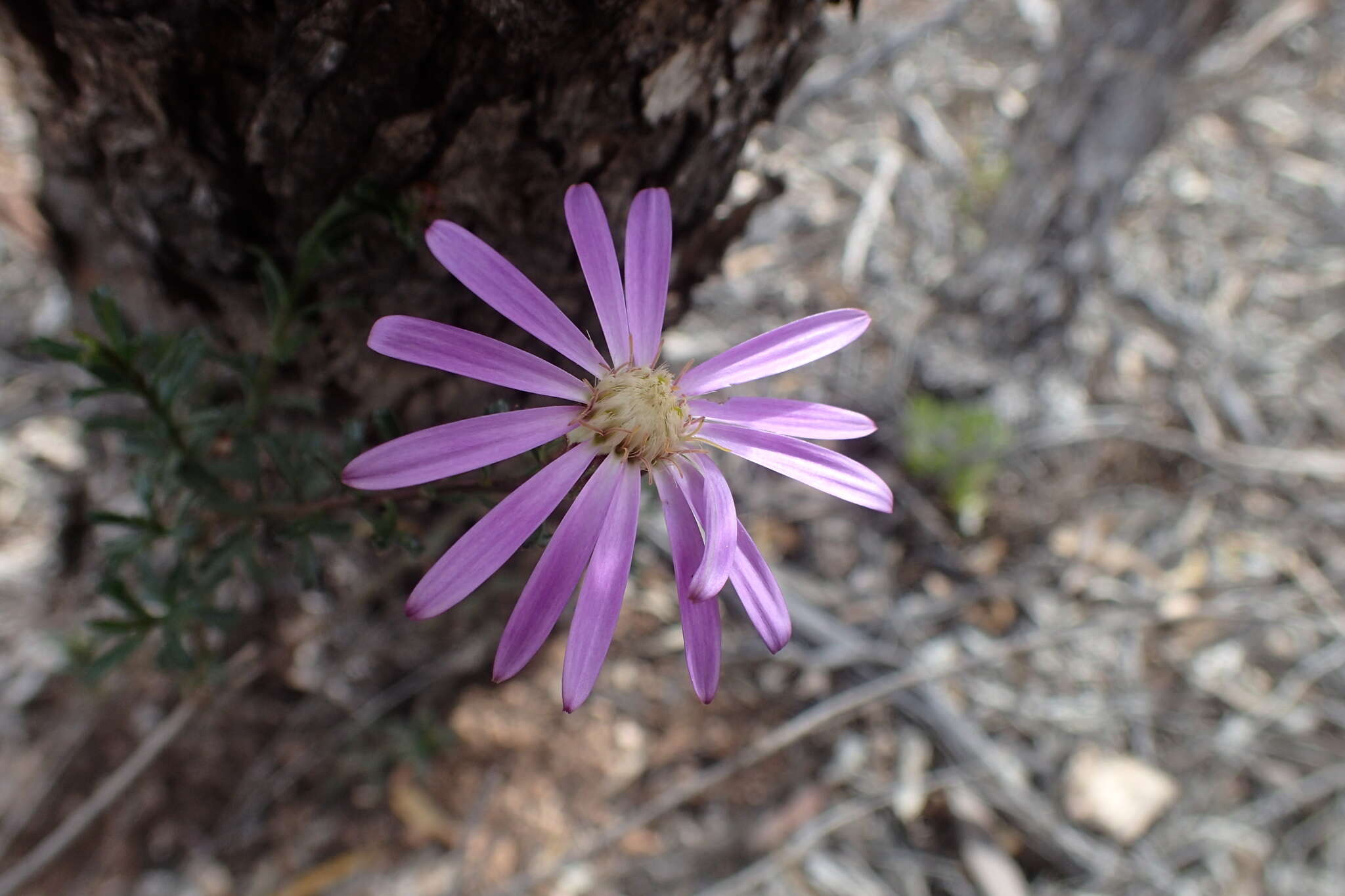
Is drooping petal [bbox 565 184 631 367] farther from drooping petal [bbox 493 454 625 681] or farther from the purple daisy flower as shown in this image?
drooping petal [bbox 493 454 625 681]

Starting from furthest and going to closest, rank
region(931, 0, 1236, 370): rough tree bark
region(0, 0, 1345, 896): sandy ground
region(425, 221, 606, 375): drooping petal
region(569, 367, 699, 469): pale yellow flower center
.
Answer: region(931, 0, 1236, 370): rough tree bark
region(0, 0, 1345, 896): sandy ground
region(569, 367, 699, 469): pale yellow flower center
region(425, 221, 606, 375): drooping petal

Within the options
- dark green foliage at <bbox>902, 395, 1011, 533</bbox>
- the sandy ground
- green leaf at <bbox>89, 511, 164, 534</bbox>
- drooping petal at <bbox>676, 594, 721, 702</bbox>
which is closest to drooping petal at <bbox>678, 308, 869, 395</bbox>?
drooping petal at <bbox>676, 594, 721, 702</bbox>

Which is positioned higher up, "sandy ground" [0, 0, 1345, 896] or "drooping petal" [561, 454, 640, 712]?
"drooping petal" [561, 454, 640, 712]

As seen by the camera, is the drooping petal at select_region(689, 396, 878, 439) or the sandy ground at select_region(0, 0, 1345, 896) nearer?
the drooping petal at select_region(689, 396, 878, 439)

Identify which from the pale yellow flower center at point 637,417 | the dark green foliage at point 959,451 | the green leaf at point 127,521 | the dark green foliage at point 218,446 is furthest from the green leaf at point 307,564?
the dark green foliage at point 959,451

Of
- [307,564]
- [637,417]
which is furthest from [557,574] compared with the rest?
[307,564]

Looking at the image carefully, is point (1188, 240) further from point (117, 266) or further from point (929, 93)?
point (117, 266)

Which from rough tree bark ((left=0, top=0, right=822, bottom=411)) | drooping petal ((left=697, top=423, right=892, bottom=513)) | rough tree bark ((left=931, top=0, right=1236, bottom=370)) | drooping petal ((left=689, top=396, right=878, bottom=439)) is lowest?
rough tree bark ((left=931, top=0, right=1236, bottom=370))
